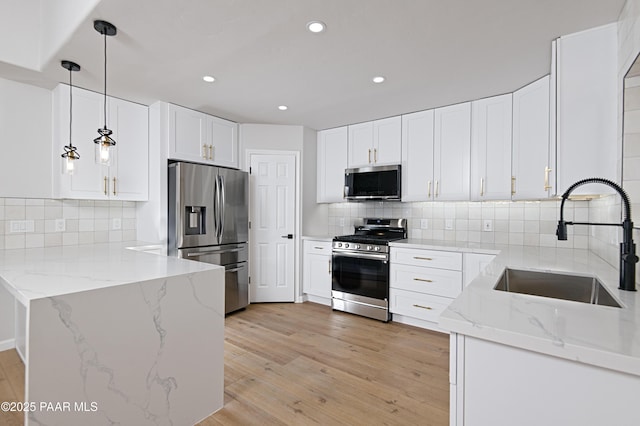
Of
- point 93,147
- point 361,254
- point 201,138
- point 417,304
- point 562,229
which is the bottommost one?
point 417,304

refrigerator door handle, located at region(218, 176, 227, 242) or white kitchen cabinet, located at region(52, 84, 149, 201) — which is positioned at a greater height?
white kitchen cabinet, located at region(52, 84, 149, 201)

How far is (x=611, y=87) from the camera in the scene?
73.9 inches

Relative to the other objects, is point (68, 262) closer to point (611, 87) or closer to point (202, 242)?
point (202, 242)

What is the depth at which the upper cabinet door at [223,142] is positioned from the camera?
3.72 metres

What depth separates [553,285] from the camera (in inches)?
71.3

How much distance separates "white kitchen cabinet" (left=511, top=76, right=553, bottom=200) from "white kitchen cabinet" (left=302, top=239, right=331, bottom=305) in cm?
214

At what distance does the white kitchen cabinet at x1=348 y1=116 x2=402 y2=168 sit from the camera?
12.3ft

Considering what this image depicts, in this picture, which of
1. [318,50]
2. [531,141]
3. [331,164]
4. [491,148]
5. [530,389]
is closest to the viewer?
[530,389]

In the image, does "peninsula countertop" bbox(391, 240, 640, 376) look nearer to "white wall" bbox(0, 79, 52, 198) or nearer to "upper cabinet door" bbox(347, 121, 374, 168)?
"upper cabinet door" bbox(347, 121, 374, 168)

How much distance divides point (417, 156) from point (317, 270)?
6.05ft

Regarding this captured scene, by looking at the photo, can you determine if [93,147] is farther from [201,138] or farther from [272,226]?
[272,226]

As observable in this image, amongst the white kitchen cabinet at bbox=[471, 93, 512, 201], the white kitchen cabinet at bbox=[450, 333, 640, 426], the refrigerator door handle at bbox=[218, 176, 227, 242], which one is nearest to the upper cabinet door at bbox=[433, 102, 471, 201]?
the white kitchen cabinet at bbox=[471, 93, 512, 201]

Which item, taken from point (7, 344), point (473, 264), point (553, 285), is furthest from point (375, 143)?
point (7, 344)

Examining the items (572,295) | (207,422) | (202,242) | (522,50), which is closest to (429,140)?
(522,50)
